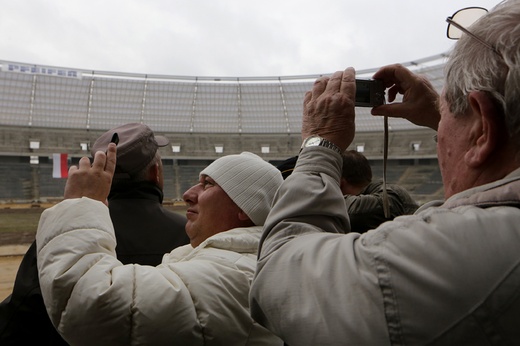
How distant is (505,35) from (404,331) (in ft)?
2.27

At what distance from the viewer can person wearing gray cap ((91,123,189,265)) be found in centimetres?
247

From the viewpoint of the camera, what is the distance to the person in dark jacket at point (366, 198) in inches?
113

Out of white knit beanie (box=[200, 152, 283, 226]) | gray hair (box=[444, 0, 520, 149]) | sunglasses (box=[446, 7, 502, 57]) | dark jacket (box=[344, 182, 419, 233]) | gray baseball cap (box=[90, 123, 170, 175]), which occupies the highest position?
sunglasses (box=[446, 7, 502, 57])

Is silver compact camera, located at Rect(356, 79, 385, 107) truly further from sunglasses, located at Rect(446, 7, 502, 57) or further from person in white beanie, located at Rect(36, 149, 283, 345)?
person in white beanie, located at Rect(36, 149, 283, 345)

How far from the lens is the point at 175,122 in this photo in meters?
38.8

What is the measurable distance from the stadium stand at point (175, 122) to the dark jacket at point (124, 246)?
98.0ft

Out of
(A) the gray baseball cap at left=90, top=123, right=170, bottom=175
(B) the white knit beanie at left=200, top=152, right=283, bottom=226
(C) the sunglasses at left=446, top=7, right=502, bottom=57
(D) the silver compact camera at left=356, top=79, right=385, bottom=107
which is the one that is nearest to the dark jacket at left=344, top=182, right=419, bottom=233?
(B) the white knit beanie at left=200, top=152, right=283, bottom=226

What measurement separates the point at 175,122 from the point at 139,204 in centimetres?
3706

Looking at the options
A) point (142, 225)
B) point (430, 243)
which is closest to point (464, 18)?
point (430, 243)

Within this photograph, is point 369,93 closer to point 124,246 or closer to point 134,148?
point 134,148

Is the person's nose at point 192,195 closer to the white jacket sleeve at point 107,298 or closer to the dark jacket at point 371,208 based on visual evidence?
the white jacket sleeve at point 107,298

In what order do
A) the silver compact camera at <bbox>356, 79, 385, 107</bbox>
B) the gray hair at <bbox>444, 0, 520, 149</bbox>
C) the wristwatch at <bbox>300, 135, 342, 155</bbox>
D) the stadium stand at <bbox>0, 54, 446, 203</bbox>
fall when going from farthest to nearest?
the stadium stand at <bbox>0, 54, 446, 203</bbox> < the silver compact camera at <bbox>356, 79, 385, 107</bbox> < the wristwatch at <bbox>300, 135, 342, 155</bbox> < the gray hair at <bbox>444, 0, 520, 149</bbox>

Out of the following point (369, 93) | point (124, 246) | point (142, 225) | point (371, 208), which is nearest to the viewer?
point (369, 93)

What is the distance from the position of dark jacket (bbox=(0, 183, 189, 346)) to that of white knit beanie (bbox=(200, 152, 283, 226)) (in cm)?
68
